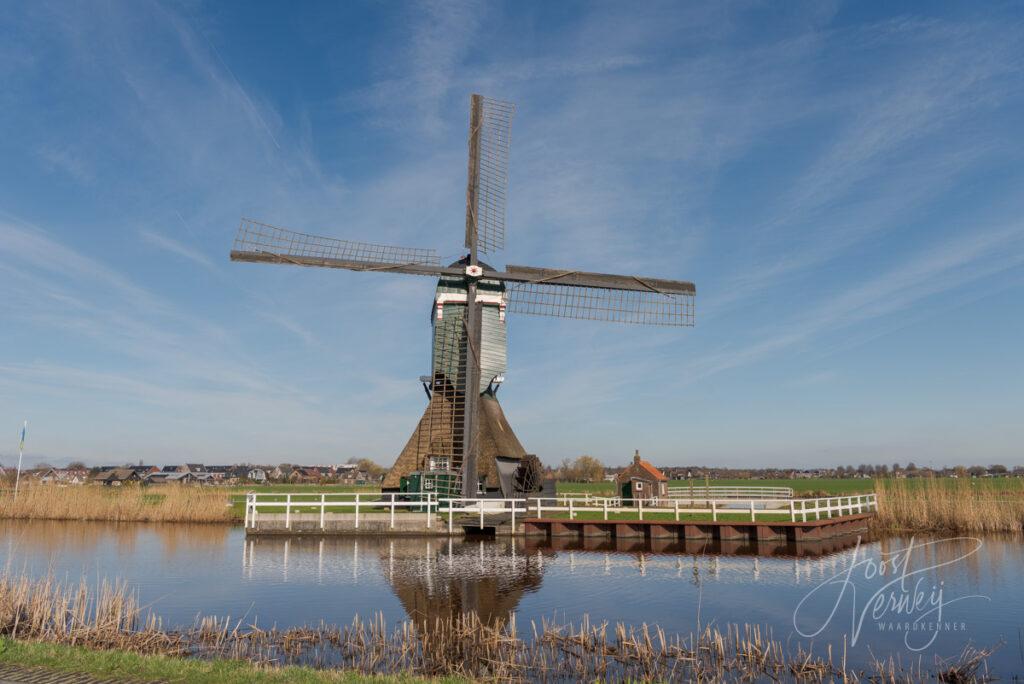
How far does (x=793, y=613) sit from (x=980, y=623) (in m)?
3.00

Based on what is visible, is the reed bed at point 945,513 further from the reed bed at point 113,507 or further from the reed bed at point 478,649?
the reed bed at point 113,507

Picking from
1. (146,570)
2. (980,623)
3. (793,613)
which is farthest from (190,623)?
(980,623)

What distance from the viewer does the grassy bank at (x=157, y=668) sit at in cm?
A: 764

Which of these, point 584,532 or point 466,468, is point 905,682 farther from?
point 466,468

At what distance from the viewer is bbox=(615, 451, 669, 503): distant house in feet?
118

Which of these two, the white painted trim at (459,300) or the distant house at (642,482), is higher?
the white painted trim at (459,300)

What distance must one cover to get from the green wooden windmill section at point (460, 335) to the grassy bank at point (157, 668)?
21499 millimetres

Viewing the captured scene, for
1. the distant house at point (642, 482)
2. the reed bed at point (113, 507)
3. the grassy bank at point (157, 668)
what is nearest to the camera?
the grassy bank at point (157, 668)

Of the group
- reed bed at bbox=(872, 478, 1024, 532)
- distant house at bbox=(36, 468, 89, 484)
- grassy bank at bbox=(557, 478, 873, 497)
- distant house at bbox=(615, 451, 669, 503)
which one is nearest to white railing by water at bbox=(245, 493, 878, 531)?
reed bed at bbox=(872, 478, 1024, 532)

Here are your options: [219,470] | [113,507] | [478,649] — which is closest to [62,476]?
[219,470]

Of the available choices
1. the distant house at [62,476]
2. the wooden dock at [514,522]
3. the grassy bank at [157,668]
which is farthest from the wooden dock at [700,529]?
the distant house at [62,476]

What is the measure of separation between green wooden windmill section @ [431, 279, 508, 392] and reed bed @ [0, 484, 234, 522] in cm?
1228

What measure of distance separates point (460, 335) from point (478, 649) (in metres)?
20.8

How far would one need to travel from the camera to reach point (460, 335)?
1180 inches
